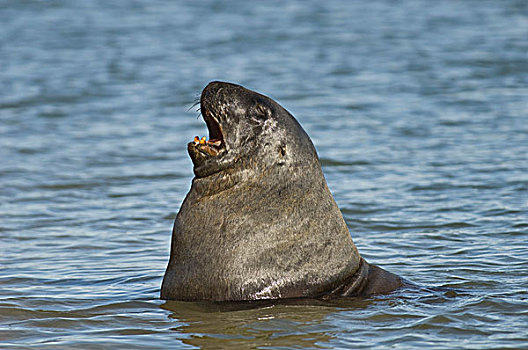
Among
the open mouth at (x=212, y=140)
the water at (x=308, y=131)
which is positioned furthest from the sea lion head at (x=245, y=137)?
the water at (x=308, y=131)

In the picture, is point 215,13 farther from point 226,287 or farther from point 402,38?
point 226,287

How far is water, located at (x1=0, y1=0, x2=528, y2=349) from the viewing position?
5.85 metres

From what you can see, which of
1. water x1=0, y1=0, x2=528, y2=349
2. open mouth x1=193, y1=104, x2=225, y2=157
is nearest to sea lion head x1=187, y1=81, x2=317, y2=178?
open mouth x1=193, y1=104, x2=225, y2=157

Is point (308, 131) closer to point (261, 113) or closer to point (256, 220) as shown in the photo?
point (261, 113)

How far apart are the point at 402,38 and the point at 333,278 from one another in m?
15.9

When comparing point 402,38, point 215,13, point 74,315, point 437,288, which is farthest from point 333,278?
point 215,13

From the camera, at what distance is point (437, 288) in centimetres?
656

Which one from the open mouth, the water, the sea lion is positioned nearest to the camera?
the water

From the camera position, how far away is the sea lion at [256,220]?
19.6 ft

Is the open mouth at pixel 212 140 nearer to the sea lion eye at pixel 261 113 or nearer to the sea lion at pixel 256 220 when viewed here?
the sea lion at pixel 256 220

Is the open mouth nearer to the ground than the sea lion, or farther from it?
farther from it

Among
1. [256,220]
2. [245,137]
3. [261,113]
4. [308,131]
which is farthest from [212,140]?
[308,131]

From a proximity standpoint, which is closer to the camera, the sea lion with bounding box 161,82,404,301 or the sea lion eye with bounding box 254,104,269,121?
the sea lion with bounding box 161,82,404,301

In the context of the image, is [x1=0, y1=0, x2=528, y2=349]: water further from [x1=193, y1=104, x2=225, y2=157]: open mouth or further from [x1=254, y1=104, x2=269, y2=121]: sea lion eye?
[x1=254, y1=104, x2=269, y2=121]: sea lion eye
